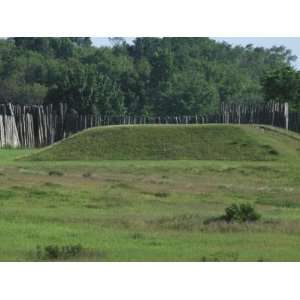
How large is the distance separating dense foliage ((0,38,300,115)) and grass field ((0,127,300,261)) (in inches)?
1292

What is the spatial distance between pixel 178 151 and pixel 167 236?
27.2 m

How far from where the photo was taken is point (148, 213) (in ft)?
64.7

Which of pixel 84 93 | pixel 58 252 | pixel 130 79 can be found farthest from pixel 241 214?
pixel 130 79

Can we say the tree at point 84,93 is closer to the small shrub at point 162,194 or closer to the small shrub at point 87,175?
the small shrub at point 87,175

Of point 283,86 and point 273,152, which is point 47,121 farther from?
point 273,152

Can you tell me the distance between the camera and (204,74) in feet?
328

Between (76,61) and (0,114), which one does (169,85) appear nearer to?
(76,61)

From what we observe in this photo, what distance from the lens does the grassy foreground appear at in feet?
47.3

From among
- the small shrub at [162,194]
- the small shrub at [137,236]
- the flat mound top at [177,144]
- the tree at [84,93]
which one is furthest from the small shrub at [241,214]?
the tree at [84,93]

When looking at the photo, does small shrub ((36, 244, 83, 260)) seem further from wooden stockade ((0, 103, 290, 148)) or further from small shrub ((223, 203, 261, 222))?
wooden stockade ((0, 103, 290, 148))

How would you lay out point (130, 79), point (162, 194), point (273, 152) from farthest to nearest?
1. point (130, 79)
2. point (273, 152)
3. point (162, 194)

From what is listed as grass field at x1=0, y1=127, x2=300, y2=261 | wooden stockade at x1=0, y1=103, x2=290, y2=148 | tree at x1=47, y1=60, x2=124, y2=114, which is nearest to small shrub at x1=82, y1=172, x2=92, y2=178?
grass field at x1=0, y1=127, x2=300, y2=261

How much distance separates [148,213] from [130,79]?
69845mm

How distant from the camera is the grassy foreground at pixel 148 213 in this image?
14.4 m
